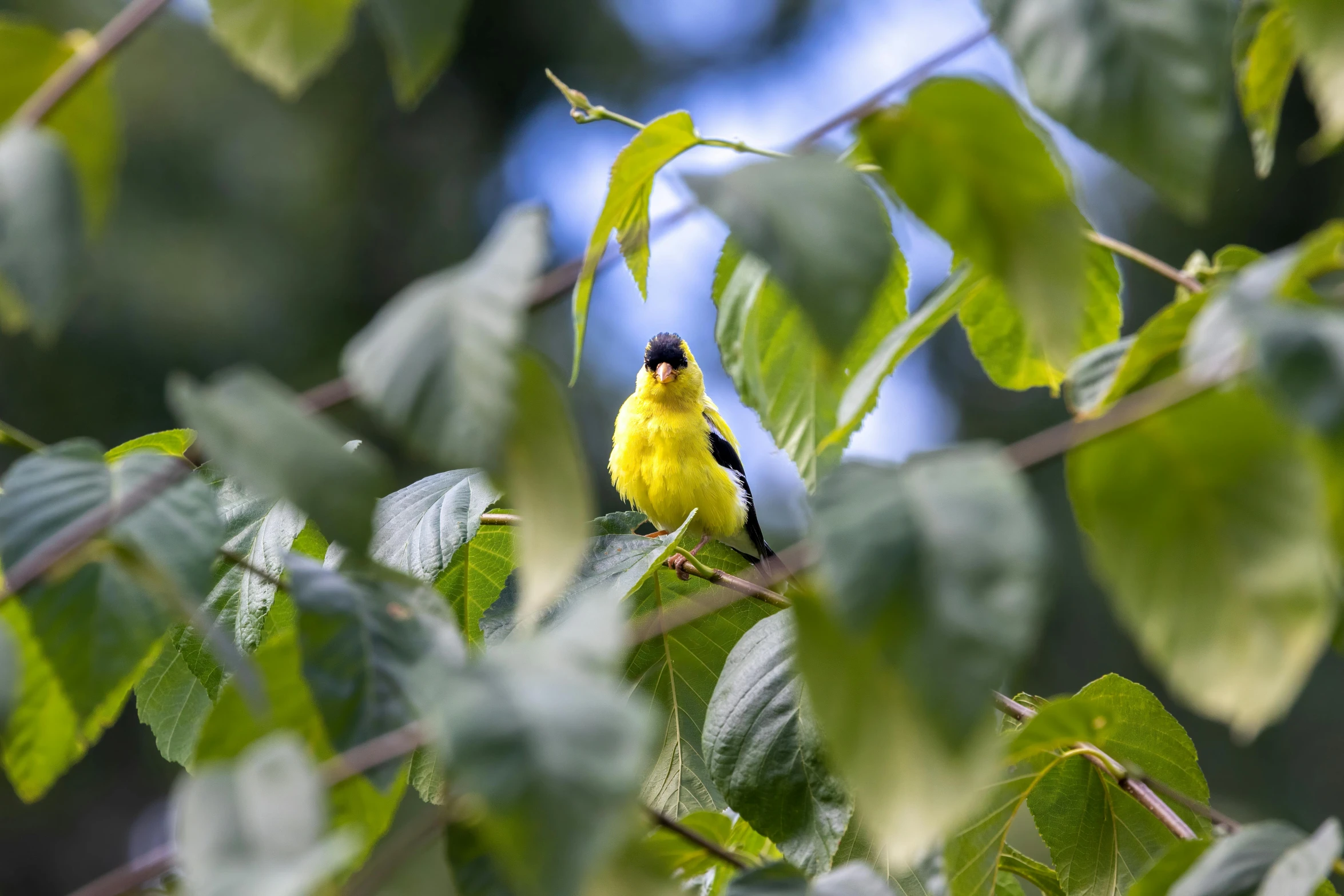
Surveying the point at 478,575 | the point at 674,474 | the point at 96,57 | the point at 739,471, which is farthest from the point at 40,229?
the point at 739,471

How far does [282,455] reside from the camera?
1.13 feet

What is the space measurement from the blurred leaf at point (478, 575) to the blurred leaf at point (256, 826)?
2.18 feet

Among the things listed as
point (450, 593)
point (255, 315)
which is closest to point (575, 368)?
point (450, 593)

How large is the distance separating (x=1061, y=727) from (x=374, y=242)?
26.7ft

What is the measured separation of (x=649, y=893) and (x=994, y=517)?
187 millimetres

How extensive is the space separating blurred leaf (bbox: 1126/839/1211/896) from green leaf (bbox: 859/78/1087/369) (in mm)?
225

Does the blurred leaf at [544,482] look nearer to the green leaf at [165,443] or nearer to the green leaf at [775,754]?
the green leaf at [775,754]

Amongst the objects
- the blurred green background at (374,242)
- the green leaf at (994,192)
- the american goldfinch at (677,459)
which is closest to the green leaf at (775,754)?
the green leaf at (994,192)

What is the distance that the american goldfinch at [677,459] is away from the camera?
315 centimetres

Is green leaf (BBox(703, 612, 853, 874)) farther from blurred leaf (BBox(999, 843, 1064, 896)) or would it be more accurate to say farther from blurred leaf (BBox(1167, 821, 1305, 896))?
blurred leaf (BBox(1167, 821, 1305, 896))

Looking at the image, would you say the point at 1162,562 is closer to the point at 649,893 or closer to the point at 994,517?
the point at 994,517

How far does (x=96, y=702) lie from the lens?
45 cm

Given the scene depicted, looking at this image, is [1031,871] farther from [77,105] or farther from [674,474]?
[674,474]

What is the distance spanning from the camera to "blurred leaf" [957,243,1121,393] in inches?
29.8
